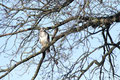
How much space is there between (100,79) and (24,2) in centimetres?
256

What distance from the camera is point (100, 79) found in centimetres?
583

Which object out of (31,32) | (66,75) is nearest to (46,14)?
(31,32)

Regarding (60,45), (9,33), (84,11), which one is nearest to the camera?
(84,11)

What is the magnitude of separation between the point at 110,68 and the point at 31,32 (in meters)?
2.18

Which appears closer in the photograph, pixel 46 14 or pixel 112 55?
pixel 46 14

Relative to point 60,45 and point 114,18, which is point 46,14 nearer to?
point 60,45

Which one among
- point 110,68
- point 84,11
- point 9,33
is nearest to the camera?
point 84,11

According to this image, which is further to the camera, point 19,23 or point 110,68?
point 110,68

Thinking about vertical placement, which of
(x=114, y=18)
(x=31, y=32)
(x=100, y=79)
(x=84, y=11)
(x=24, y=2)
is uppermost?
(x=24, y=2)

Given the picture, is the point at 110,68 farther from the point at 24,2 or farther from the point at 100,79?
the point at 24,2

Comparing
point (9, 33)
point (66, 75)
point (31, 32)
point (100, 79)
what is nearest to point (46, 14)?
point (31, 32)

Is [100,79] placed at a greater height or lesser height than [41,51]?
lesser

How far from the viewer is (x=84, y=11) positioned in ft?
13.3

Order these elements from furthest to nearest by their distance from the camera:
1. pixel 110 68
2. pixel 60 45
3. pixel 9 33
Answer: pixel 110 68 → pixel 9 33 → pixel 60 45
